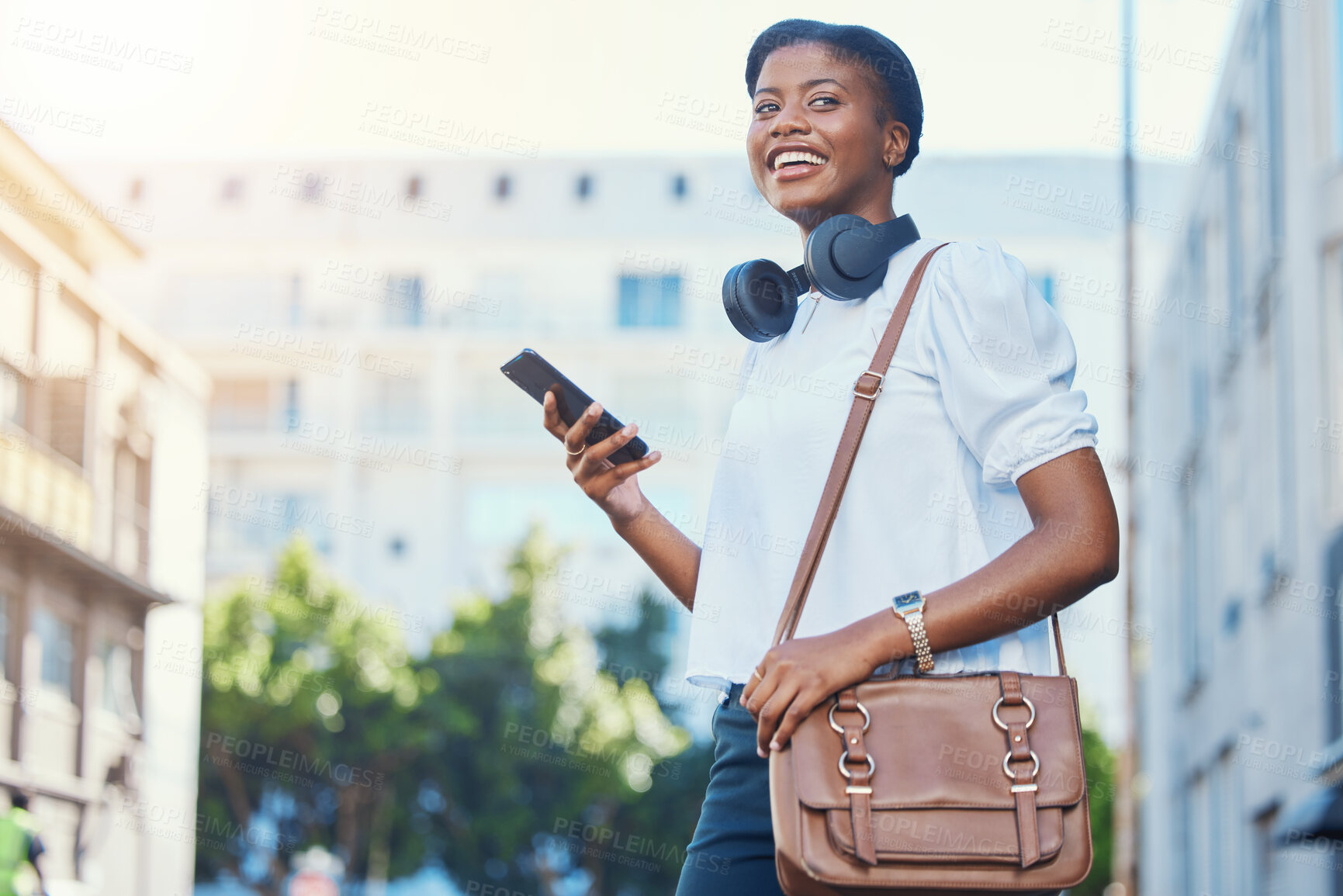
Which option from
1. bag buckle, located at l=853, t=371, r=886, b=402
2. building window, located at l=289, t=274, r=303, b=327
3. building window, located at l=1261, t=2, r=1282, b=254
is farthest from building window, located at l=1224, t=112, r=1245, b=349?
building window, located at l=289, t=274, r=303, b=327

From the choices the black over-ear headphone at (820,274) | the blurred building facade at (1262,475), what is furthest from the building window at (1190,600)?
the black over-ear headphone at (820,274)

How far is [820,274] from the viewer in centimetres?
207

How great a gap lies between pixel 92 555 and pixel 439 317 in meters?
28.3

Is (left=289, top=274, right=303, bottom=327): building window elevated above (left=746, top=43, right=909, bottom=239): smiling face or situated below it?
above

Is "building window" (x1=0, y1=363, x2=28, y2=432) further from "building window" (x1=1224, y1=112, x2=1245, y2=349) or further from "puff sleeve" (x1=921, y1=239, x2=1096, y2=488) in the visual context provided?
"puff sleeve" (x1=921, y1=239, x2=1096, y2=488)

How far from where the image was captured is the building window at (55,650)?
75.3 ft

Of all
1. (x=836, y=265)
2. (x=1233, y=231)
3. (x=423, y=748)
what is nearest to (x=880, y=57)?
(x=836, y=265)

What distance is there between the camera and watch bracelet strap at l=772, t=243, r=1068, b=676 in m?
1.90

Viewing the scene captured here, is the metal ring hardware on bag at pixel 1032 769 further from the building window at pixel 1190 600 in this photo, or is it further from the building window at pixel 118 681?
the building window at pixel 118 681

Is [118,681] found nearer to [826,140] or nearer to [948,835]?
[826,140]

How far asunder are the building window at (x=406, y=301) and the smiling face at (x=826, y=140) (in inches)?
1971

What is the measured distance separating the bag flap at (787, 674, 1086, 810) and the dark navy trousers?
16cm

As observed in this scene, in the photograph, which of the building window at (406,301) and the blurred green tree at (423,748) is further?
the building window at (406,301)

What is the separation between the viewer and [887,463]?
78.0 inches
